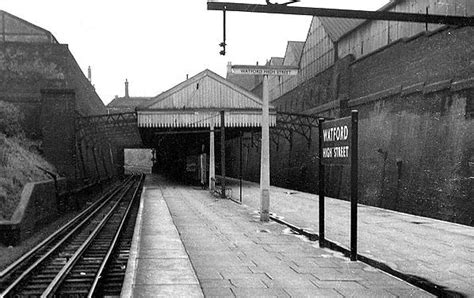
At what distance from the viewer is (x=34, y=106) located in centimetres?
3027

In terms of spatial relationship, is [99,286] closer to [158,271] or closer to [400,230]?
[158,271]

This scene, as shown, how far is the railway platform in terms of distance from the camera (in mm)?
6121

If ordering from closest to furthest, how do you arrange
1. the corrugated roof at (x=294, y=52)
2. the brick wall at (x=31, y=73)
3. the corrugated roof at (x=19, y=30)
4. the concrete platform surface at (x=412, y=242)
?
the concrete platform surface at (x=412, y=242) < the brick wall at (x=31, y=73) < the corrugated roof at (x=19, y=30) < the corrugated roof at (x=294, y=52)

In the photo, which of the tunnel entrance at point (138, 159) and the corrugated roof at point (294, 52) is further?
the tunnel entrance at point (138, 159)

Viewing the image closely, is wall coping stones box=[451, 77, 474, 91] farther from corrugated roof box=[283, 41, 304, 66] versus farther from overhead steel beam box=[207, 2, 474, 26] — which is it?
corrugated roof box=[283, 41, 304, 66]

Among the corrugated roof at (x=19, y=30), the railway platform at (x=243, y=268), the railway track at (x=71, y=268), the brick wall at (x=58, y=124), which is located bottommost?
the railway track at (x=71, y=268)

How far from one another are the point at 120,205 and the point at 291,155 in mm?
16651

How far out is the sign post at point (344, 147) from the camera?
26.2 feet

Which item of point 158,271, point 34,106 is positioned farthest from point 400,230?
point 34,106

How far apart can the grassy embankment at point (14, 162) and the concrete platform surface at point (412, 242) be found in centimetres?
971

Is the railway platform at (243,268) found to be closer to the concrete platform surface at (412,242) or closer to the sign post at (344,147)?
the concrete platform surface at (412,242)

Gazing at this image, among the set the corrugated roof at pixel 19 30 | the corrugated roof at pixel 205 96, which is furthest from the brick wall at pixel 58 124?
the corrugated roof at pixel 19 30

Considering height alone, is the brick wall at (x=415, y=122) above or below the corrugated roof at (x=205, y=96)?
below

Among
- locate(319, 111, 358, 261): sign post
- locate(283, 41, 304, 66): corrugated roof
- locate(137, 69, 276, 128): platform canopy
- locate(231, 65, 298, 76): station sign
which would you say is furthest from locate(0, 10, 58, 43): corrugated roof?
locate(319, 111, 358, 261): sign post
